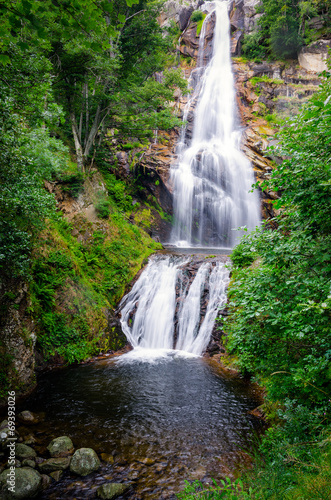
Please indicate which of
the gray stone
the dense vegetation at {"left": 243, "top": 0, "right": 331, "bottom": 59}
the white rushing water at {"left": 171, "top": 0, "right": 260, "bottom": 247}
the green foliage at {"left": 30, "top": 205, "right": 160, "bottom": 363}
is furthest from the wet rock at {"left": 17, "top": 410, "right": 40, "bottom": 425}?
the dense vegetation at {"left": 243, "top": 0, "right": 331, "bottom": 59}

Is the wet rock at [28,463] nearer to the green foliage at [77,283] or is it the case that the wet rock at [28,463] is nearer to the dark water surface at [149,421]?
the dark water surface at [149,421]

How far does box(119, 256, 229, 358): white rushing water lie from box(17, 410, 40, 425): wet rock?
399cm

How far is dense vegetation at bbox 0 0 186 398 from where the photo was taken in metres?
4.52

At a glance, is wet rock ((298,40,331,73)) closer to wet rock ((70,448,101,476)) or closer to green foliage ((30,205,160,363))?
green foliage ((30,205,160,363))

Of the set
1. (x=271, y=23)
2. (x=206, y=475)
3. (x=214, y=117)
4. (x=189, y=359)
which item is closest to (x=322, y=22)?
(x=271, y=23)

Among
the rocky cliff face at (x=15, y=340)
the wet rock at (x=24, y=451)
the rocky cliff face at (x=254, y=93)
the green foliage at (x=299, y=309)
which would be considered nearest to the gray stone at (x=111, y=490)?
the wet rock at (x=24, y=451)

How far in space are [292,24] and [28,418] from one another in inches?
1483

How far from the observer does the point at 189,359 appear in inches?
333

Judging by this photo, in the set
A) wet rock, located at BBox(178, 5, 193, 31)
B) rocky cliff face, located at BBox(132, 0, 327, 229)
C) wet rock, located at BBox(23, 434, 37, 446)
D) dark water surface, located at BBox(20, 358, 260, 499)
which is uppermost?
wet rock, located at BBox(178, 5, 193, 31)

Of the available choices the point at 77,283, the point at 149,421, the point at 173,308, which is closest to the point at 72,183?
the point at 77,283

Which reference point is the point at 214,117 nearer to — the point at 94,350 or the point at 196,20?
the point at 196,20

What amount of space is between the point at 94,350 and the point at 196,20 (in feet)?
141

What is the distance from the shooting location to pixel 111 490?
3363 millimetres

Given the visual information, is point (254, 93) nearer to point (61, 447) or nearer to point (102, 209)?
point (102, 209)
